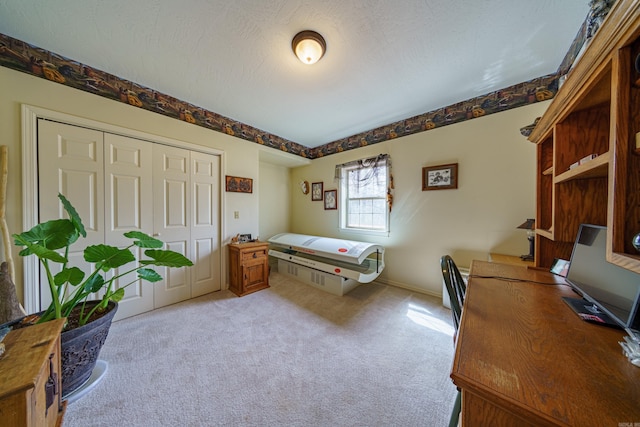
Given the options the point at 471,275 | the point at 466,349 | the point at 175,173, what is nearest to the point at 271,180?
the point at 175,173

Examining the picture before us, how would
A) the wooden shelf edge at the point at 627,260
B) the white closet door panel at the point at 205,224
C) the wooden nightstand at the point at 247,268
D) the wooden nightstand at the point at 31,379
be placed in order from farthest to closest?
the wooden nightstand at the point at 247,268 → the white closet door panel at the point at 205,224 → the wooden nightstand at the point at 31,379 → the wooden shelf edge at the point at 627,260

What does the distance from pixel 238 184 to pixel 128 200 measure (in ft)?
4.16

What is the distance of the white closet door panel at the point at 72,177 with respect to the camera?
5.83 ft

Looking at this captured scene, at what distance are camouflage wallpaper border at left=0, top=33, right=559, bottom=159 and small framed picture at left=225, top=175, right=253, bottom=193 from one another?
667 mm

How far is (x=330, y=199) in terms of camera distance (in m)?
3.81

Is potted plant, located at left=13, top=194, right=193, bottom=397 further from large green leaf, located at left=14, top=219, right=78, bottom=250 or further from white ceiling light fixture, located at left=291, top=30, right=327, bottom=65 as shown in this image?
white ceiling light fixture, located at left=291, top=30, right=327, bottom=65

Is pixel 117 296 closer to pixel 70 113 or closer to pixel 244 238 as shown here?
pixel 244 238

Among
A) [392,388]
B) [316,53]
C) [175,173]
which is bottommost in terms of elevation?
[392,388]

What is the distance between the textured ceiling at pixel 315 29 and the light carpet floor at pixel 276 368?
2590mm

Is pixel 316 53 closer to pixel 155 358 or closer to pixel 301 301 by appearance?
pixel 301 301

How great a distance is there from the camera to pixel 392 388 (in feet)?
4.44

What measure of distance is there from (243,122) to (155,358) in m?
3.00

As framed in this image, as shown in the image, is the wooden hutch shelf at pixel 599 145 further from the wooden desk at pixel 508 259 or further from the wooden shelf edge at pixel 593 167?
the wooden desk at pixel 508 259

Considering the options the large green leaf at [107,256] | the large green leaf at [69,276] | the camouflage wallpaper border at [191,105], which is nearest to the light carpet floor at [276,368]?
the large green leaf at [69,276]
